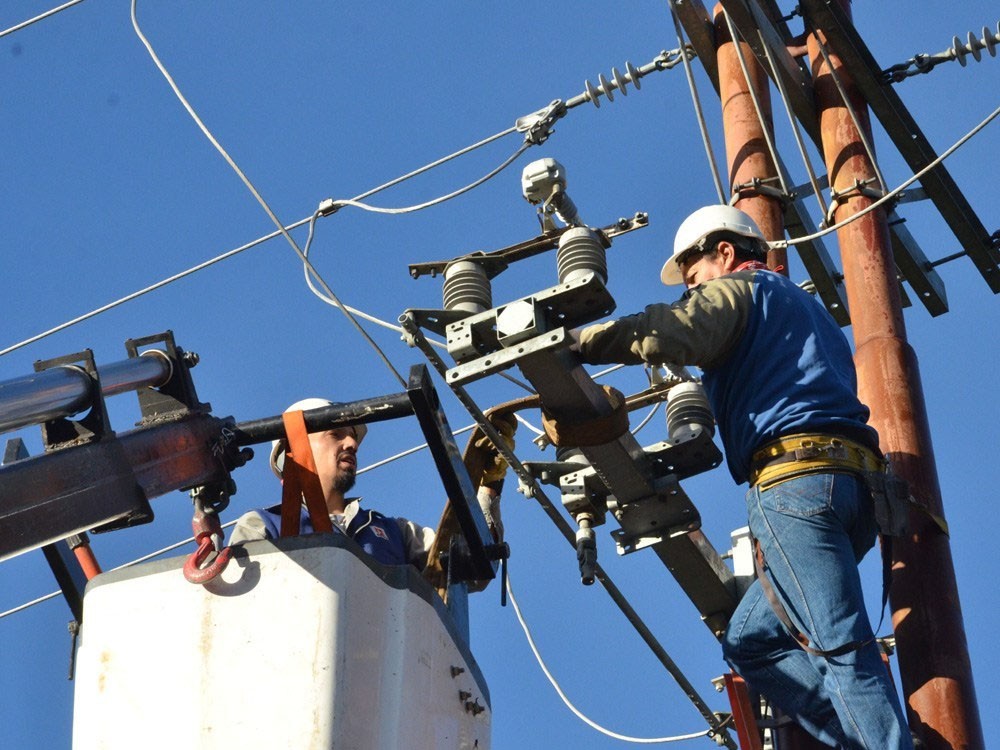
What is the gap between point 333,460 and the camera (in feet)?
21.0

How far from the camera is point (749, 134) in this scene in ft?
24.6

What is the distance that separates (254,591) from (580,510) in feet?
6.00

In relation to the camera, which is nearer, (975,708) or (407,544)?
(975,708)

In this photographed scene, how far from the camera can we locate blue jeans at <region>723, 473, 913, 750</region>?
15.9 feet

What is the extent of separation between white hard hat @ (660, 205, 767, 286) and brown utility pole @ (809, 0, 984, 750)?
876mm

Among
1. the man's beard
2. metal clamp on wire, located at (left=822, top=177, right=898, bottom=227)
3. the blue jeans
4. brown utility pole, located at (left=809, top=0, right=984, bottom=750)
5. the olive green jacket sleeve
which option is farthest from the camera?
metal clamp on wire, located at (left=822, top=177, right=898, bottom=227)

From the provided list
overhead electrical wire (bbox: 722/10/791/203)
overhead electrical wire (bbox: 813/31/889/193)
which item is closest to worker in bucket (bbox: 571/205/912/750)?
overhead electrical wire (bbox: 722/10/791/203)

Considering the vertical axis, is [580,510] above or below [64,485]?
above

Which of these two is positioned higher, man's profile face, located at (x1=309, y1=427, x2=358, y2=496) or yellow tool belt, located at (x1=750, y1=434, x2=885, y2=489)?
man's profile face, located at (x1=309, y1=427, x2=358, y2=496)

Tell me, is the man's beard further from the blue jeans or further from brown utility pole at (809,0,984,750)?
brown utility pole at (809,0,984,750)

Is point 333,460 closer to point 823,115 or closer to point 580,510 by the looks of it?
point 580,510

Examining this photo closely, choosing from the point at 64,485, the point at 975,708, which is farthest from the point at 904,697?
the point at 64,485

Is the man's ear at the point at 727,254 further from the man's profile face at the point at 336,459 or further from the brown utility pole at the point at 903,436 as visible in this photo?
the man's profile face at the point at 336,459

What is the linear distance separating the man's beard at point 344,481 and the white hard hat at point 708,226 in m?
1.45
